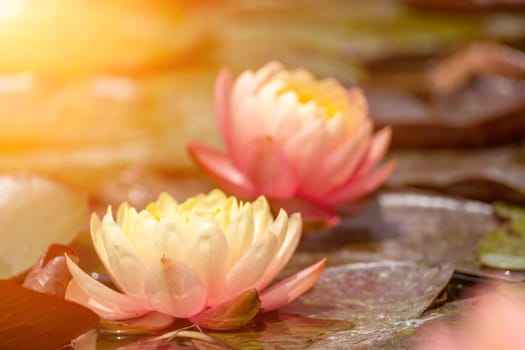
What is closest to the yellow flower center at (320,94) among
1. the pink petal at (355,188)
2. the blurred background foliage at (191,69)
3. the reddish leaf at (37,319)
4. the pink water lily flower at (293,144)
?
the pink water lily flower at (293,144)

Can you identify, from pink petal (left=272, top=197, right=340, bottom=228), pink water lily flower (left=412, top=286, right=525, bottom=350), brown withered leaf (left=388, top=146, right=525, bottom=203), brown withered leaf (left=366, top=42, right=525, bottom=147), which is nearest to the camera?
pink water lily flower (left=412, top=286, right=525, bottom=350)

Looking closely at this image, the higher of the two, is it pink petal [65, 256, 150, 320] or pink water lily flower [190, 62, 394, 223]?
pink water lily flower [190, 62, 394, 223]

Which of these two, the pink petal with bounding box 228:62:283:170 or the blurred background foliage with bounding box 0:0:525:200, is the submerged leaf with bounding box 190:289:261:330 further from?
the blurred background foliage with bounding box 0:0:525:200

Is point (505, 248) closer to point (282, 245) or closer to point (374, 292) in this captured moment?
point (374, 292)

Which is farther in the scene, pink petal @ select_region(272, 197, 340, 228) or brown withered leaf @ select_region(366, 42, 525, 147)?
brown withered leaf @ select_region(366, 42, 525, 147)

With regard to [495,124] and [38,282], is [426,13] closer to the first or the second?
[495,124]

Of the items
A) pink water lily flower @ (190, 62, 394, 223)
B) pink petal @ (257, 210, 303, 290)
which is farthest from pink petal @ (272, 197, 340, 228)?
pink petal @ (257, 210, 303, 290)

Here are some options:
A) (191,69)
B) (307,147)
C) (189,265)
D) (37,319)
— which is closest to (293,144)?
(307,147)
